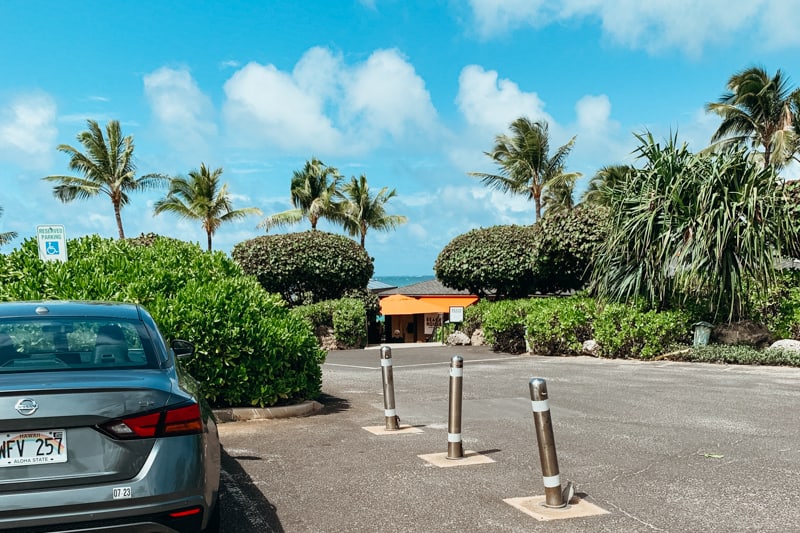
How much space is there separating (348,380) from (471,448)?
7.40 meters

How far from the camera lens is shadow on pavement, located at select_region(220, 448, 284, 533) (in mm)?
4906

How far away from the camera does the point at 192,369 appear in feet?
28.3

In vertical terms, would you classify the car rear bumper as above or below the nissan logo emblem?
below

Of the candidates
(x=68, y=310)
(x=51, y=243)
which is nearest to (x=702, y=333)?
(x=51, y=243)

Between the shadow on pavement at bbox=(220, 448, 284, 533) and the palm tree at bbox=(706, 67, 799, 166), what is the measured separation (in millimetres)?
34758

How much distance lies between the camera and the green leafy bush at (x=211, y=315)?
8727 mm

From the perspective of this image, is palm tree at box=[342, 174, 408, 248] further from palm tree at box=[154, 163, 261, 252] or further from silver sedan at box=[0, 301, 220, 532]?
silver sedan at box=[0, 301, 220, 532]

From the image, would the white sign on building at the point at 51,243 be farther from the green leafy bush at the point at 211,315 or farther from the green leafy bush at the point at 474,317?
the green leafy bush at the point at 474,317

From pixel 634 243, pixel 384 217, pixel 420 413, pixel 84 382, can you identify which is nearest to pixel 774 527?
pixel 84 382

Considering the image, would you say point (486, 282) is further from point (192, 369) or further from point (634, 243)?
point (192, 369)

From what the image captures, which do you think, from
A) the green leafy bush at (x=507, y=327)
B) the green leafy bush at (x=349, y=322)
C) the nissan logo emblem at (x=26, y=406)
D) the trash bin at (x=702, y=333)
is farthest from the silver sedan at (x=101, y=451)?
the green leafy bush at (x=349, y=322)

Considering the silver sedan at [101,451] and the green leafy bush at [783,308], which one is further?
the green leafy bush at [783,308]

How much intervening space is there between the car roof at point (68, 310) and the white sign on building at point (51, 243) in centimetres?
556

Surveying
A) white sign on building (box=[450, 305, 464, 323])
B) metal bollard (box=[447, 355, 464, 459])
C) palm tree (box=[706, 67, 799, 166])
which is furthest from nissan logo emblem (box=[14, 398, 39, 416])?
palm tree (box=[706, 67, 799, 166])
